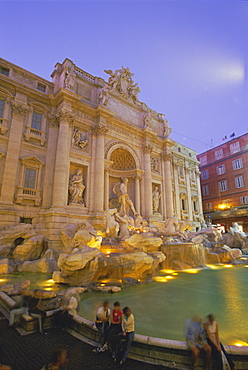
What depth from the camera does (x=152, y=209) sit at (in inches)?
771

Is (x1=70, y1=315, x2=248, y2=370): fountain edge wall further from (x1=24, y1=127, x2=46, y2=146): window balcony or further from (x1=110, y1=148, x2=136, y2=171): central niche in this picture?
(x1=110, y1=148, x2=136, y2=171): central niche

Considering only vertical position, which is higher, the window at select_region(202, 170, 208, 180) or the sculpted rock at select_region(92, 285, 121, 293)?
the window at select_region(202, 170, 208, 180)

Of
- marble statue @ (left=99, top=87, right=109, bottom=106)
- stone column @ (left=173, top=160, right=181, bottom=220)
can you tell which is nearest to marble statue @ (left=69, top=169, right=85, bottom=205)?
marble statue @ (left=99, top=87, right=109, bottom=106)

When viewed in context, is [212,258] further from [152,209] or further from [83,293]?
[83,293]

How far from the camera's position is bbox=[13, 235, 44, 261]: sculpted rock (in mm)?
10586

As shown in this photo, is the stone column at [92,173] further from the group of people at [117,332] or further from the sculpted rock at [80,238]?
the group of people at [117,332]

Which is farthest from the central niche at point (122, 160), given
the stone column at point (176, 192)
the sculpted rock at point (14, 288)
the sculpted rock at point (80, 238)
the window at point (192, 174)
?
the sculpted rock at point (14, 288)

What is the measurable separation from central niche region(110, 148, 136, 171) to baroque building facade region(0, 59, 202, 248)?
99 mm

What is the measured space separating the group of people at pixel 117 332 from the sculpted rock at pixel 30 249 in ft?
28.8

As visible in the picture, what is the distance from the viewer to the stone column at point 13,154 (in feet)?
40.8

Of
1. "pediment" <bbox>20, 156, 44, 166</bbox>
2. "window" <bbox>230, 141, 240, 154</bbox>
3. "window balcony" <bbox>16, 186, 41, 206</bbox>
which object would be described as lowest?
"window balcony" <bbox>16, 186, 41, 206</bbox>

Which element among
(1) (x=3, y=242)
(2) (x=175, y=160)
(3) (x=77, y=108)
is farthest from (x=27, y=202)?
(2) (x=175, y=160)

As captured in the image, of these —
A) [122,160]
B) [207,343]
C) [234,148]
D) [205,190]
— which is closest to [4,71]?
[122,160]

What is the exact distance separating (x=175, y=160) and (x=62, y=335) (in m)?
24.4
